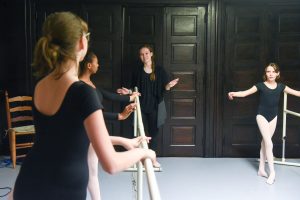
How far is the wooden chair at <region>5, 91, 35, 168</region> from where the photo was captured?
4805mm

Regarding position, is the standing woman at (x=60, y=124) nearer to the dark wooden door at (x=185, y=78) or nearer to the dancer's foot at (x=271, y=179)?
the dancer's foot at (x=271, y=179)

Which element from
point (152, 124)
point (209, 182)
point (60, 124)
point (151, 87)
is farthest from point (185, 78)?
point (60, 124)

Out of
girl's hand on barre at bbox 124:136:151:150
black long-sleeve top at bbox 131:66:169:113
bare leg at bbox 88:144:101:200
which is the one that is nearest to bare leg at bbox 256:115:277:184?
black long-sleeve top at bbox 131:66:169:113

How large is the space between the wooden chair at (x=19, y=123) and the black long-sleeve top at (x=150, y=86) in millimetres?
1419

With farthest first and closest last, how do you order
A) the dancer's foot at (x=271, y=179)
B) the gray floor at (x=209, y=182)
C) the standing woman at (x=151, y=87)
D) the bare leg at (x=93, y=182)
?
the standing woman at (x=151, y=87) → the dancer's foot at (x=271, y=179) → the gray floor at (x=209, y=182) → the bare leg at (x=93, y=182)

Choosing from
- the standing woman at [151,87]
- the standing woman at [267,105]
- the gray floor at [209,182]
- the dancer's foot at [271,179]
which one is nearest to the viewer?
the gray floor at [209,182]

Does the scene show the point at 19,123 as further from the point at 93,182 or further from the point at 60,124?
the point at 60,124

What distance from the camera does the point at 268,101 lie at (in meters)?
4.52

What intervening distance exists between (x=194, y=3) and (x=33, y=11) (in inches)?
82.7

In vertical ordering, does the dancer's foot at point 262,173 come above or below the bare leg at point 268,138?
below

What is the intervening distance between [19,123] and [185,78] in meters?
2.30

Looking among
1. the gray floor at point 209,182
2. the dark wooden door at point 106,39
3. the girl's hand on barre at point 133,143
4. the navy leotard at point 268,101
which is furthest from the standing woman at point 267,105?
the girl's hand on barre at point 133,143

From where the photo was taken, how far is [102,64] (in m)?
5.27

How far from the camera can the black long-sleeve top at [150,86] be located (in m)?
4.76
